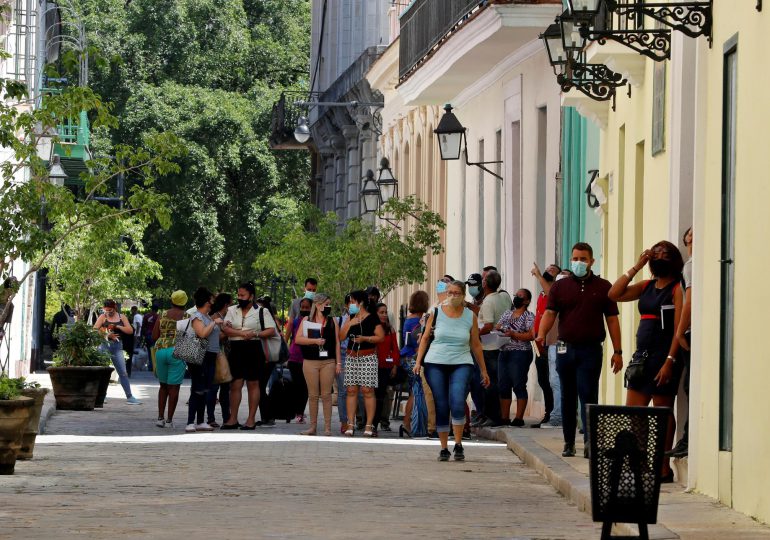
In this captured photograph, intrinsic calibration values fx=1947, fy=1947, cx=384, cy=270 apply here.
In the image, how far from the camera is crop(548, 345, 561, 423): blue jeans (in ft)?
69.2

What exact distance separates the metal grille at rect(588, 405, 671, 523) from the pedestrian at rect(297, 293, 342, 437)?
11.9m

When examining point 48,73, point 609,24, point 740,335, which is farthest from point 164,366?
point 740,335

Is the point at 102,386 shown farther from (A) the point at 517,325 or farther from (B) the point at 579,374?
(B) the point at 579,374

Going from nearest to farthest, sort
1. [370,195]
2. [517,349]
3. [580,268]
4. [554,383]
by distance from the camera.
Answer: [580,268]
[554,383]
[517,349]
[370,195]

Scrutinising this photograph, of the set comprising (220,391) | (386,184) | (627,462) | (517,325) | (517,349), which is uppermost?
(386,184)

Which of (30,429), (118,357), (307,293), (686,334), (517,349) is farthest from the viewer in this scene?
(118,357)

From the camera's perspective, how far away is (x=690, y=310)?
13.7 meters

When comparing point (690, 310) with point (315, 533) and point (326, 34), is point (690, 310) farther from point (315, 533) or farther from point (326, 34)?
point (326, 34)

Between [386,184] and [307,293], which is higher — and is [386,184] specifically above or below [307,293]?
above

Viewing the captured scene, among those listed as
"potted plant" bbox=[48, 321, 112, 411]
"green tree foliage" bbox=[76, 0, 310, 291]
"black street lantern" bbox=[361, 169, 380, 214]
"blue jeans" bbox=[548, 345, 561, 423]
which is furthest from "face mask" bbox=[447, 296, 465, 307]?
"green tree foliage" bbox=[76, 0, 310, 291]

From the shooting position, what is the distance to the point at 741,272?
472 inches

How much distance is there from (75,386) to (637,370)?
13.8m

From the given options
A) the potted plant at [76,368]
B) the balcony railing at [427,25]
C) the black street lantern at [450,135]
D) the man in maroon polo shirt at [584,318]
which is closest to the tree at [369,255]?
the balcony railing at [427,25]

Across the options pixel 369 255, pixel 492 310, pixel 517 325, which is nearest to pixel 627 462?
pixel 517 325
